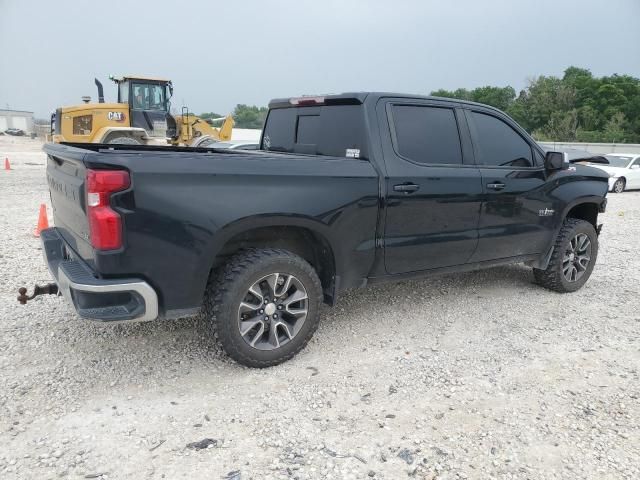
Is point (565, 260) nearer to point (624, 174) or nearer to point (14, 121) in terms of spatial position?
point (624, 174)

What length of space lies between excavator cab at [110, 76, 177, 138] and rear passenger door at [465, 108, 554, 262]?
1296 centimetres

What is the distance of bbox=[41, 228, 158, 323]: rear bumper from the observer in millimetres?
2879

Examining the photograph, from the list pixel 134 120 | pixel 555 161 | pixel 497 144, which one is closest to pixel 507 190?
pixel 497 144

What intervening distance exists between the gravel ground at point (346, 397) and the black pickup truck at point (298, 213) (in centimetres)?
48

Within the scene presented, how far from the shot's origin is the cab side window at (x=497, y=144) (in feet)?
14.7

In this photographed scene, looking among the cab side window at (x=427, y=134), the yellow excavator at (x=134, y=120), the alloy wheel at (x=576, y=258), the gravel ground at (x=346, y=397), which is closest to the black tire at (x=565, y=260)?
the alloy wheel at (x=576, y=258)

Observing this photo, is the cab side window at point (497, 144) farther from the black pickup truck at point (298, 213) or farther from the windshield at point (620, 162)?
the windshield at point (620, 162)

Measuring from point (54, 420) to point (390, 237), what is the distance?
2.48 m

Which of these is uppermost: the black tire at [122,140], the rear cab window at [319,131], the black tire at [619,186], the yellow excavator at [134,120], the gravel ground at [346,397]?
the yellow excavator at [134,120]

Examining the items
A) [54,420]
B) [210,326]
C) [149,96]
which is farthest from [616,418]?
[149,96]

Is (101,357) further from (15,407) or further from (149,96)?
(149,96)

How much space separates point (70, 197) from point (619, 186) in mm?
17958

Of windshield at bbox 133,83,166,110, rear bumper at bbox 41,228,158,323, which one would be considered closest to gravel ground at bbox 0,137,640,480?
rear bumper at bbox 41,228,158,323

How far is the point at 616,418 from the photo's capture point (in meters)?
3.06
